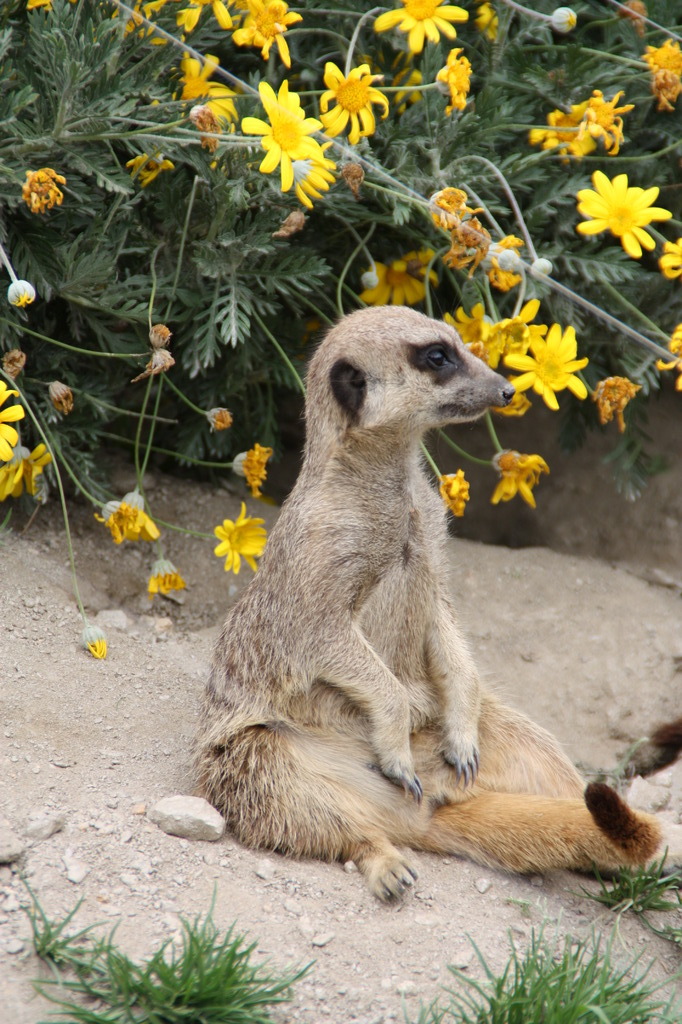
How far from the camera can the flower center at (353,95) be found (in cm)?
307

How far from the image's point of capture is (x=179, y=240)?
3553 mm

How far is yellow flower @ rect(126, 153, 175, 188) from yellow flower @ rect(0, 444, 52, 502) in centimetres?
93

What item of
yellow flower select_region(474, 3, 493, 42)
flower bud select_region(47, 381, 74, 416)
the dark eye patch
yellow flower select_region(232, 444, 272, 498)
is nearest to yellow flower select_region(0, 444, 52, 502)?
flower bud select_region(47, 381, 74, 416)

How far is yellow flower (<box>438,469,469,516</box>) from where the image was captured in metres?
3.18

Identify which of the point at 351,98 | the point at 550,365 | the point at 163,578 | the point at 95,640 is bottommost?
the point at 95,640

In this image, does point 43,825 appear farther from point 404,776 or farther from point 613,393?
point 613,393

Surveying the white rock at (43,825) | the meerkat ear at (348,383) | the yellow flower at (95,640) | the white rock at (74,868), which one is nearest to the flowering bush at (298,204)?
the yellow flower at (95,640)

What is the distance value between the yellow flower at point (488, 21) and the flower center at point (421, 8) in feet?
2.13

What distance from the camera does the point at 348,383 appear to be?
2.81 metres

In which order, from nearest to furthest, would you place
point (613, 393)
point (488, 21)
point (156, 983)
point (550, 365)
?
1. point (156, 983)
2. point (613, 393)
3. point (550, 365)
4. point (488, 21)

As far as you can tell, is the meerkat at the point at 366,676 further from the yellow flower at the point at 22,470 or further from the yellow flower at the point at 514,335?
the yellow flower at the point at 22,470

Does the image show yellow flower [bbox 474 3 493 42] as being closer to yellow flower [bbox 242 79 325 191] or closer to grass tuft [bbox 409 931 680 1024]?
yellow flower [bbox 242 79 325 191]

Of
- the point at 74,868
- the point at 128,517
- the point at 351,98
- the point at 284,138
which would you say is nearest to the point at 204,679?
Answer: the point at 128,517

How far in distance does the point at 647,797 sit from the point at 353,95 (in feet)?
7.61
